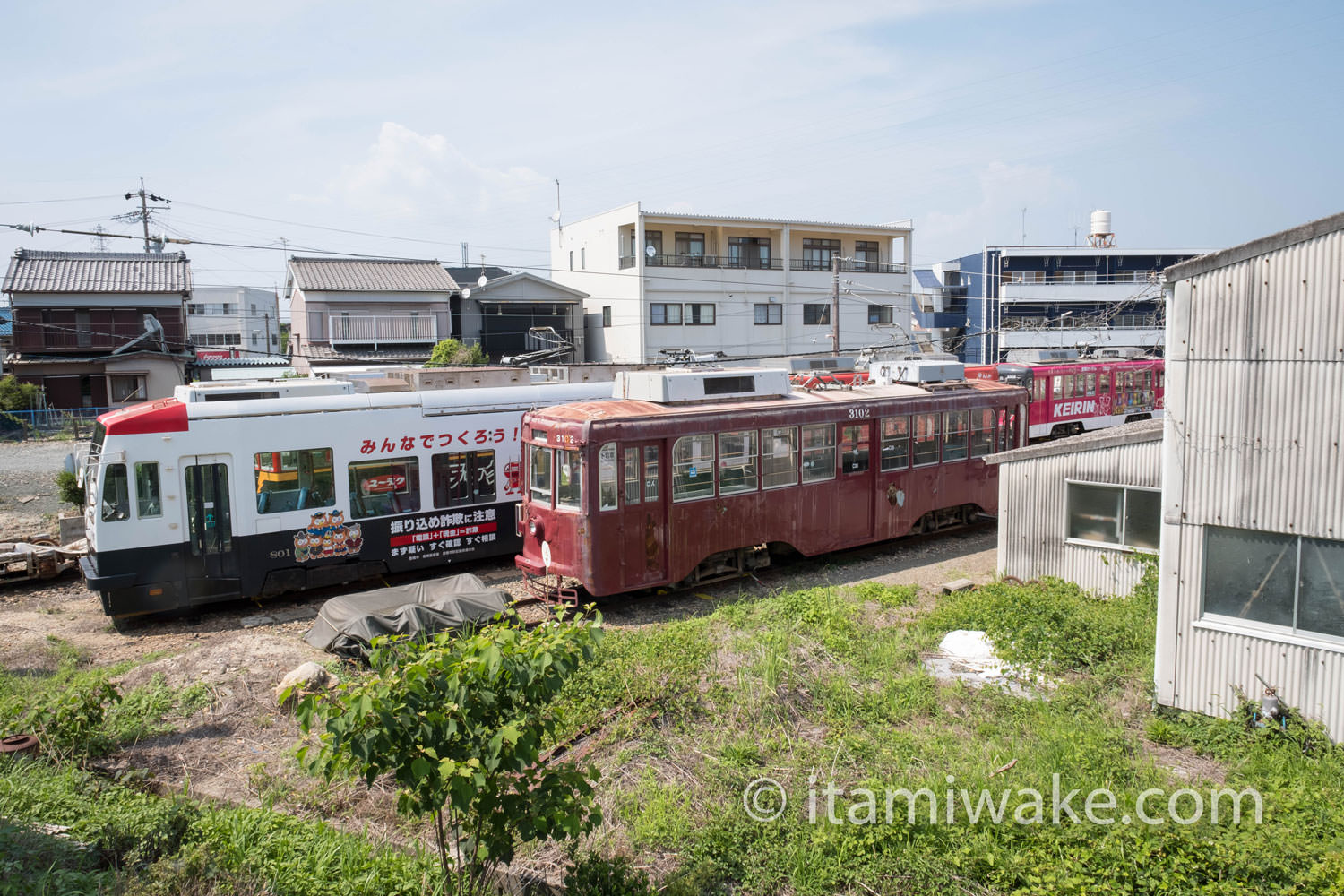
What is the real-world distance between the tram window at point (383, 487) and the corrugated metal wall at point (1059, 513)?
913cm

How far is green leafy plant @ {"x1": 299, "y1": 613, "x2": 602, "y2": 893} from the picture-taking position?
495 cm

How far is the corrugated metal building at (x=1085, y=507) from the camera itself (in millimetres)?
12078

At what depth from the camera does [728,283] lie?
1507 inches

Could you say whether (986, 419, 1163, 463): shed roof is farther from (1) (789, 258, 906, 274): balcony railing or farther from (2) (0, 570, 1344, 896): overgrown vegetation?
(1) (789, 258, 906, 274): balcony railing

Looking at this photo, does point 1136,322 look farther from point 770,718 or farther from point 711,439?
point 770,718

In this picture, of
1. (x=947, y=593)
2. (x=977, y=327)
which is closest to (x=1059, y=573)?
(x=947, y=593)

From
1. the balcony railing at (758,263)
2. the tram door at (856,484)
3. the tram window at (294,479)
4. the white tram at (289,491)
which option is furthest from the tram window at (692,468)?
the balcony railing at (758,263)

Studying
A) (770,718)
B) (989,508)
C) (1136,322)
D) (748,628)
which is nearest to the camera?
(770,718)

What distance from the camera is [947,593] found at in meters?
12.9

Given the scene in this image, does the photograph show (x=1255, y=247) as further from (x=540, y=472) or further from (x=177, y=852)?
(x=177, y=852)

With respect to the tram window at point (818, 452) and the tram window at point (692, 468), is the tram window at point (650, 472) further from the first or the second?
the tram window at point (818, 452)

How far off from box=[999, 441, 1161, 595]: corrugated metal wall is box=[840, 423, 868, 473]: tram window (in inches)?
95.6

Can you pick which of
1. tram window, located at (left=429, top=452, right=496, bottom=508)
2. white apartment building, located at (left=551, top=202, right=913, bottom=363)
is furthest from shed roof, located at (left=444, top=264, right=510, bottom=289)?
tram window, located at (left=429, top=452, right=496, bottom=508)

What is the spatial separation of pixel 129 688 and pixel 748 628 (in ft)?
21.5
